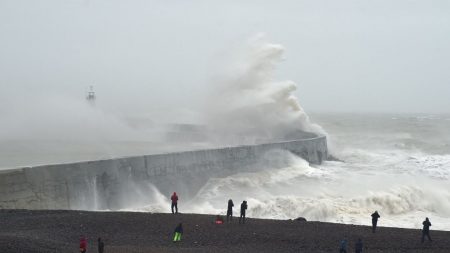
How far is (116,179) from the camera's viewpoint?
44.2ft

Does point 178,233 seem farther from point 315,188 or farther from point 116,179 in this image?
point 315,188

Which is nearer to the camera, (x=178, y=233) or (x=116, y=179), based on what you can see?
(x=178, y=233)

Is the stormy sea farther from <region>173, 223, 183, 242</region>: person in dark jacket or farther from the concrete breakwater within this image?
<region>173, 223, 183, 242</region>: person in dark jacket

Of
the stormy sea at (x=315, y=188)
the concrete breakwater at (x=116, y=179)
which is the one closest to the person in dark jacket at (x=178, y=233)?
the concrete breakwater at (x=116, y=179)

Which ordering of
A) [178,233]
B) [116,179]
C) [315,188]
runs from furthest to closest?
[315,188], [116,179], [178,233]

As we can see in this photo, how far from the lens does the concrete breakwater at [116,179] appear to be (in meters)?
11.4

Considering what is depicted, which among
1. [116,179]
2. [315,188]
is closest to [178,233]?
[116,179]

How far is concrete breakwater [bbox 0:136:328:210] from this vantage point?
11422 mm

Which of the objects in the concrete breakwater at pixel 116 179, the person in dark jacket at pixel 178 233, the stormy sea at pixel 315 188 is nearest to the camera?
the person in dark jacket at pixel 178 233

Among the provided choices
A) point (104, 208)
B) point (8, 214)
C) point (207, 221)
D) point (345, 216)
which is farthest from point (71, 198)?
point (345, 216)

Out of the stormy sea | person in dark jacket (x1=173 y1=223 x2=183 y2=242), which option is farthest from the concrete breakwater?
person in dark jacket (x1=173 y1=223 x2=183 y2=242)

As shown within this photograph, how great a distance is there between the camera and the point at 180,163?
1553cm

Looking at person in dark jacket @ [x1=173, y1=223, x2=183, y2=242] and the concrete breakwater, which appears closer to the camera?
person in dark jacket @ [x1=173, y1=223, x2=183, y2=242]

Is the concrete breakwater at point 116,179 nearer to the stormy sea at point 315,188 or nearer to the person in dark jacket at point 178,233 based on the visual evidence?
the stormy sea at point 315,188
